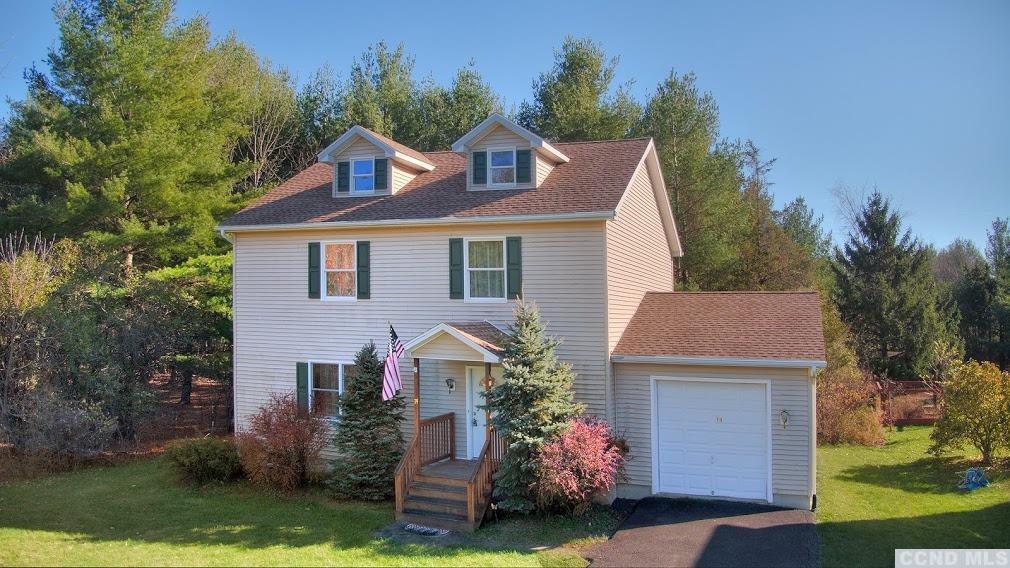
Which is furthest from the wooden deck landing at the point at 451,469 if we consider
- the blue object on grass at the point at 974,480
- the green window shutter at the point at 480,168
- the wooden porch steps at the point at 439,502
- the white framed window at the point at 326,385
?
the blue object on grass at the point at 974,480

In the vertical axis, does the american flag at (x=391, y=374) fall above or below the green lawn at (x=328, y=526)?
above

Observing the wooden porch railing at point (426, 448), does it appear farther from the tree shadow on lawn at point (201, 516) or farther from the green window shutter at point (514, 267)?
the green window shutter at point (514, 267)

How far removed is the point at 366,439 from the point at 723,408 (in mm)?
7105

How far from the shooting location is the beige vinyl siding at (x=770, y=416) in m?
12.6

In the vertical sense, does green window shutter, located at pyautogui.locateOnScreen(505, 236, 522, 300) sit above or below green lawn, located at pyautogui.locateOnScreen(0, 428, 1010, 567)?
above

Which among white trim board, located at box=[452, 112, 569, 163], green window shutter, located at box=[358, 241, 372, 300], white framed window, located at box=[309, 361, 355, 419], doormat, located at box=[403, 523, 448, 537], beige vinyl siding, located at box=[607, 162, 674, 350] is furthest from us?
white framed window, located at box=[309, 361, 355, 419]

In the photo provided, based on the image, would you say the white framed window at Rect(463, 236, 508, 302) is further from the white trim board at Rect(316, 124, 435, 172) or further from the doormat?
the doormat

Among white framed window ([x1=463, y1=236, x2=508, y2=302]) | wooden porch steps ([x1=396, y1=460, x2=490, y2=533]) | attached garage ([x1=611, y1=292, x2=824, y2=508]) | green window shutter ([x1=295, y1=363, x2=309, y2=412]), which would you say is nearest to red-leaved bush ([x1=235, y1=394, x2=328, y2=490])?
green window shutter ([x1=295, y1=363, x2=309, y2=412])

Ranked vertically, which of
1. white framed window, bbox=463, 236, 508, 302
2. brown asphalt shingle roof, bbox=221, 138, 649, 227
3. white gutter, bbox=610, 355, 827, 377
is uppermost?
brown asphalt shingle roof, bbox=221, 138, 649, 227

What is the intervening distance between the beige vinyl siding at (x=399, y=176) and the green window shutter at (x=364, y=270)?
171cm

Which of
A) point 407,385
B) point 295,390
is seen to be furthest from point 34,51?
point 407,385

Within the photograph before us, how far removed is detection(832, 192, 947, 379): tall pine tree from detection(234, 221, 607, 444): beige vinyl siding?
18379 mm

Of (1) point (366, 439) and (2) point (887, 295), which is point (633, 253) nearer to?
(1) point (366, 439)

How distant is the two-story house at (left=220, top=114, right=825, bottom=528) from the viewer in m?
12.9
